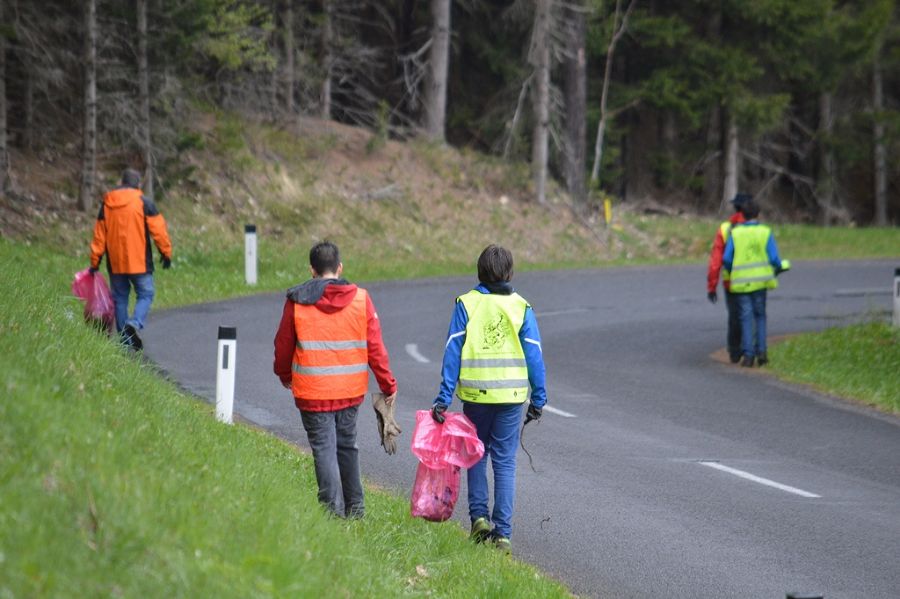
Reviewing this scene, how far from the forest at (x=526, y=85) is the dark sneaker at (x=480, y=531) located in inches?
648

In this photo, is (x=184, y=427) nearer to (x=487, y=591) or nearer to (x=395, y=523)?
(x=395, y=523)

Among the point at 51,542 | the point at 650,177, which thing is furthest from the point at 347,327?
the point at 650,177

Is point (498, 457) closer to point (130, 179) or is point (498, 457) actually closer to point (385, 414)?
point (385, 414)

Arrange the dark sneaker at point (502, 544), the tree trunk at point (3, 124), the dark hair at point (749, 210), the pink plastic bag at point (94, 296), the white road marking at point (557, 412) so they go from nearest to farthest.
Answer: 1. the dark sneaker at point (502, 544)
2. the white road marking at point (557, 412)
3. the pink plastic bag at point (94, 296)
4. the dark hair at point (749, 210)
5. the tree trunk at point (3, 124)

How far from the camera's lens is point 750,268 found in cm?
1591

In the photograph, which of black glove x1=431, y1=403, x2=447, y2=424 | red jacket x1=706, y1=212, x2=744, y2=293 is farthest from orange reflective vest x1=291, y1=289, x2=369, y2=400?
red jacket x1=706, y1=212, x2=744, y2=293

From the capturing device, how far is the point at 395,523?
795cm

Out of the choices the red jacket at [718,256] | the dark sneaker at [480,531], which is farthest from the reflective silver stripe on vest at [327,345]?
the red jacket at [718,256]

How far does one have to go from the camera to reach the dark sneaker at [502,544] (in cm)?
762

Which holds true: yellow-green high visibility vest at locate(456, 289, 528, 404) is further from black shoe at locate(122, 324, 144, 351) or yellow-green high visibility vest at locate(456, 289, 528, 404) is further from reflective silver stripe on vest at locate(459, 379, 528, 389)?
black shoe at locate(122, 324, 144, 351)

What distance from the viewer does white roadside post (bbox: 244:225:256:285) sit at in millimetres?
22500

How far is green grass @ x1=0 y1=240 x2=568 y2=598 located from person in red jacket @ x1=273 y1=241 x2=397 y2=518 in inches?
13.4

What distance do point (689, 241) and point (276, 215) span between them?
43.6 feet

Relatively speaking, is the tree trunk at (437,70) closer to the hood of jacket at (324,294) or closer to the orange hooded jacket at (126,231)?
the orange hooded jacket at (126,231)
